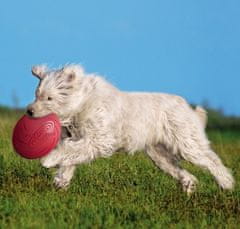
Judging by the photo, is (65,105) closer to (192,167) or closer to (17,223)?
(17,223)

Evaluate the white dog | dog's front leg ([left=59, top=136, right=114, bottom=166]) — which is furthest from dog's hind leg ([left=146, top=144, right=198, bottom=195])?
dog's front leg ([left=59, top=136, right=114, bottom=166])

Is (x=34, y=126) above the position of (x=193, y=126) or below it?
below

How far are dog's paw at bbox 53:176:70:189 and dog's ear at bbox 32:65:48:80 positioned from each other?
1408 millimetres

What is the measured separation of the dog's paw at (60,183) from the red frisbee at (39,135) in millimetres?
512

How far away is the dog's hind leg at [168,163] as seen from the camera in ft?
34.5

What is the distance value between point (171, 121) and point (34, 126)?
2.07m

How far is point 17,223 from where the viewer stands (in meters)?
7.38

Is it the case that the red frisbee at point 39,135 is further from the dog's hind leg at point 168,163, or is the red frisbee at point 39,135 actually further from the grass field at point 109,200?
the dog's hind leg at point 168,163

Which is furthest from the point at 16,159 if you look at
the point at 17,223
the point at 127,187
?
the point at 17,223

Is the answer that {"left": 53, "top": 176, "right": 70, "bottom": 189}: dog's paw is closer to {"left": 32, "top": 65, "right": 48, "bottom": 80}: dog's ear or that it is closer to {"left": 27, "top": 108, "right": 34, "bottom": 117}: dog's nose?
{"left": 27, "top": 108, "right": 34, "bottom": 117}: dog's nose

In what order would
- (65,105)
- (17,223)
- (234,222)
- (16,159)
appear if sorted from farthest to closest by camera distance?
(16,159) → (65,105) → (234,222) → (17,223)

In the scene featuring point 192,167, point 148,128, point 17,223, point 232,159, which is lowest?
point 17,223

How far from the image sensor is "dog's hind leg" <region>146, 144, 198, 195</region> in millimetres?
10516

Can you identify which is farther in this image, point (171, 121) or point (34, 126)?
point (171, 121)
